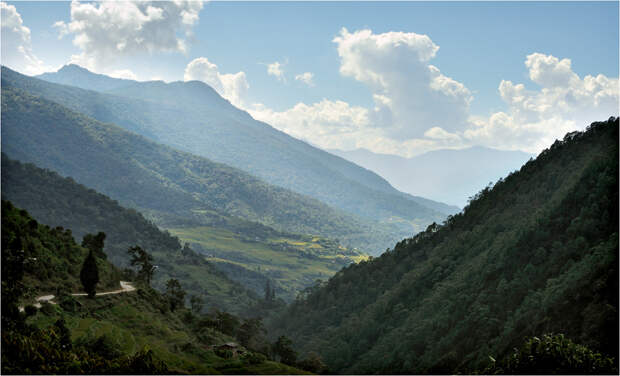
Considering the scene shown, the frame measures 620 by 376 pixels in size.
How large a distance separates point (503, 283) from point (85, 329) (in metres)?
79.7

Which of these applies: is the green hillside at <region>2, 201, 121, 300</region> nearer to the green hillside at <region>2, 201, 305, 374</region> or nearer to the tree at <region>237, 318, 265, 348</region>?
the green hillside at <region>2, 201, 305, 374</region>

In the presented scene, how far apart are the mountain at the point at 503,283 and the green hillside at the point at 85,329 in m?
38.5

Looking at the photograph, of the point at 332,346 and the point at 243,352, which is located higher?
the point at 243,352

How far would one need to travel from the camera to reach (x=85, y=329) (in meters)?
65.0

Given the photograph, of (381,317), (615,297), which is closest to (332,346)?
(381,317)

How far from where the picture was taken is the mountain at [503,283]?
78500mm

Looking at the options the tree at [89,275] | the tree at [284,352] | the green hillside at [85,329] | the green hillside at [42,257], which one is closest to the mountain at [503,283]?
the tree at [284,352]

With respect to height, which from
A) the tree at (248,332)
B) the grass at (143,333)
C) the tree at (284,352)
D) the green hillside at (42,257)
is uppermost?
the green hillside at (42,257)

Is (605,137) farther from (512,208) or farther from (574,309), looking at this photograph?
(574,309)

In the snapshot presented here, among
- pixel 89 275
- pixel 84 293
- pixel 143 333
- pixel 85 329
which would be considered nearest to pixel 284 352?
pixel 143 333

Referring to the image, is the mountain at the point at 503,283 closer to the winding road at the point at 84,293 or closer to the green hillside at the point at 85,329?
the green hillside at the point at 85,329

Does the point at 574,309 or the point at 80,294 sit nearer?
the point at 574,309

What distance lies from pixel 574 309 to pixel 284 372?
140 feet

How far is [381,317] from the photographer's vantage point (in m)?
147
